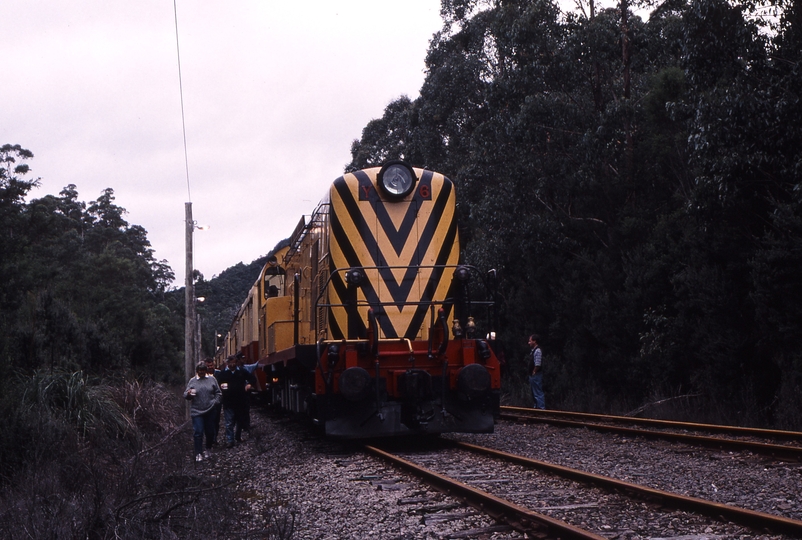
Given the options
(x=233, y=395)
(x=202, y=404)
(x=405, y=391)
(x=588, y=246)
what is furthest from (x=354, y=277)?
(x=588, y=246)

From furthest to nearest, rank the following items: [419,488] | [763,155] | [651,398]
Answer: [651,398]
[763,155]
[419,488]

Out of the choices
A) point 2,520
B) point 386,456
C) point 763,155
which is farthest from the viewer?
point 763,155

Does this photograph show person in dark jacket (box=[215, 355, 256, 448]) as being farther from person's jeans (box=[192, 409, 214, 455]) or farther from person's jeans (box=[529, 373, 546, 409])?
person's jeans (box=[529, 373, 546, 409])

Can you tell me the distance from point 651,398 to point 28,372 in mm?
12149

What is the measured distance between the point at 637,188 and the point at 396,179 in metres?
12.9

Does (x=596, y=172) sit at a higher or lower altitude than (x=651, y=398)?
higher

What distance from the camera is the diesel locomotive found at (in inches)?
379

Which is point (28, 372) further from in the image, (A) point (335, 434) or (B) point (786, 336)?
(B) point (786, 336)

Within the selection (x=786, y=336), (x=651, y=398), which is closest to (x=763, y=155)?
(x=786, y=336)

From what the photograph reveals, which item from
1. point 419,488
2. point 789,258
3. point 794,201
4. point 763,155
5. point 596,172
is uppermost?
point 596,172

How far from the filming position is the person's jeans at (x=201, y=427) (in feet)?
36.9

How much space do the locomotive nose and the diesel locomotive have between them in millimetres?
12

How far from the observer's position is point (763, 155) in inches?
521

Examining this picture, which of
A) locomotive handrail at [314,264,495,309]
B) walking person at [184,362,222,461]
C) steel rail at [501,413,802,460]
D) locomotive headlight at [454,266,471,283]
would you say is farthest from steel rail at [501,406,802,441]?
walking person at [184,362,222,461]
